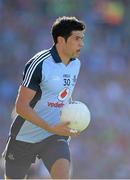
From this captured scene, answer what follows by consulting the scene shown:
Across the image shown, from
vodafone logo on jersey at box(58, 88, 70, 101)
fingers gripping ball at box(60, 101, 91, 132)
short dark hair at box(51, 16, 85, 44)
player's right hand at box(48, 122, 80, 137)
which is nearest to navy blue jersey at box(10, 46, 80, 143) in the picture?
vodafone logo on jersey at box(58, 88, 70, 101)

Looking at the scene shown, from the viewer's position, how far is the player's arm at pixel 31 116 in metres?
6.36

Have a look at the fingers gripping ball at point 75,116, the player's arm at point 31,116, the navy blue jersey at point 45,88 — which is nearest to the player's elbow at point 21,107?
the player's arm at point 31,116

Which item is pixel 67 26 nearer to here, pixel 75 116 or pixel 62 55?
pixel 62 55

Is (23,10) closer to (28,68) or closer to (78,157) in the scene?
(78,157)

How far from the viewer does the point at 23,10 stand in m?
16.1

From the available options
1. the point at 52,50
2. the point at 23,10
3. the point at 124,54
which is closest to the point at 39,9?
the point at 23,10

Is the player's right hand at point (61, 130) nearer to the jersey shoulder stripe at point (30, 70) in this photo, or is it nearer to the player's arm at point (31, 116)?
the player's arm at point (31, 116)

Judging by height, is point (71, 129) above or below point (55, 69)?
below

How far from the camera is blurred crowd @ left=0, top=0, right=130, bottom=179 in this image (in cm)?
1353

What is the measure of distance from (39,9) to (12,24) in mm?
824

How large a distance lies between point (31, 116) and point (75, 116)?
15.6 inches

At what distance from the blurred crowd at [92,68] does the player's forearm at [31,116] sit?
215 inches

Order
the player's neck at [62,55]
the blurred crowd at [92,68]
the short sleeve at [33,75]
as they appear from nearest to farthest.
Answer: the short sleeve at [33,75], the player's neck at [62,55], the blurred crowd at [92,68]

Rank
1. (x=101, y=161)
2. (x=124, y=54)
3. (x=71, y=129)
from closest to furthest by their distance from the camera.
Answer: (x=71, y=129) → (x=101, y=161) → (x=124, y=54)
